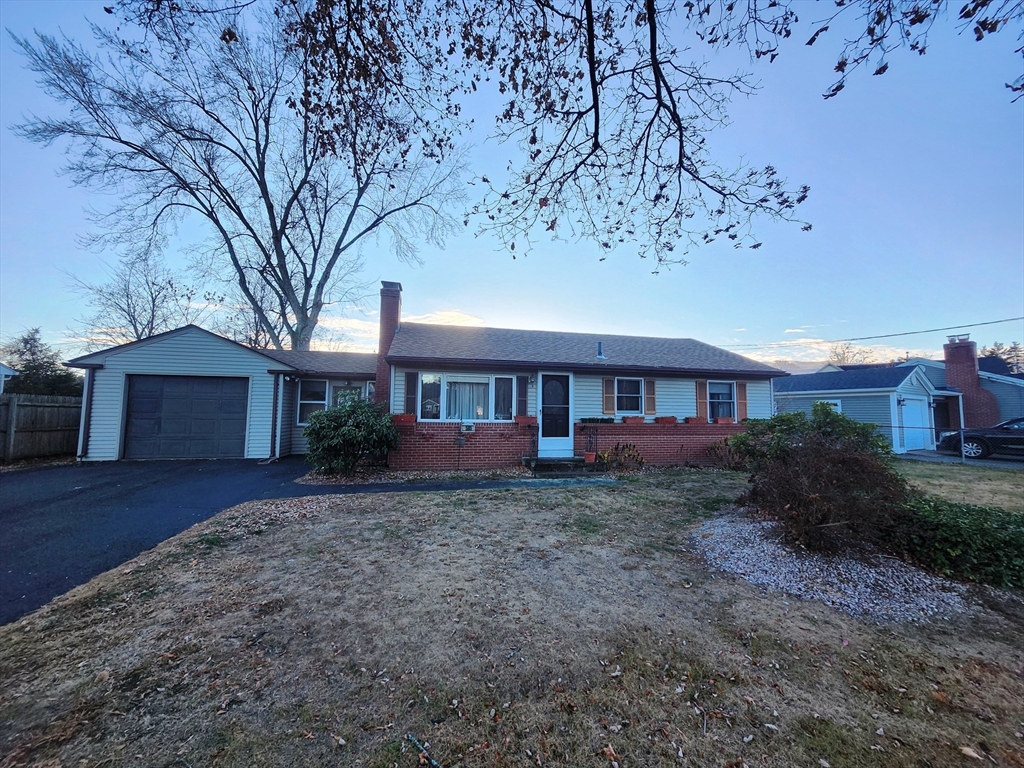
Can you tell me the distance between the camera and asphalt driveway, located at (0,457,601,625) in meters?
3.96

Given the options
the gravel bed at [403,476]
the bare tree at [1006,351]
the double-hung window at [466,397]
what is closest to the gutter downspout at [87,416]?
the gravel bed at [403,476]

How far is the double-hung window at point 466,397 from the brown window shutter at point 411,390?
6 centimetres

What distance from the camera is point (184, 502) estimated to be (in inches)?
266

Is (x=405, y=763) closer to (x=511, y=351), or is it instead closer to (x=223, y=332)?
(x=511, y=351)

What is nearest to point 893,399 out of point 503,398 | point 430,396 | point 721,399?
point 721,399

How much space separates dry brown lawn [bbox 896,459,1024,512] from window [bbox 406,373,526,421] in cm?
888

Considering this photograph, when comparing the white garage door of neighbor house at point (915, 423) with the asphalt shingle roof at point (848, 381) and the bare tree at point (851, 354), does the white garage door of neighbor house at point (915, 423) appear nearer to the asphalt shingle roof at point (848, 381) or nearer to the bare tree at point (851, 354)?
the asphalt shingle roof at point (848, 381)

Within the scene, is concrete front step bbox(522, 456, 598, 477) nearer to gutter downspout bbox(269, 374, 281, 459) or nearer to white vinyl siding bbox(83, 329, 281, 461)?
gutter downspout bbox(269, 374, 281, 459)

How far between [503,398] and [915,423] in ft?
66.4

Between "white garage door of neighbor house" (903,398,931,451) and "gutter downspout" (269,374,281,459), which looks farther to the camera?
"white garage door of neighbor house" (903,398,931,451)

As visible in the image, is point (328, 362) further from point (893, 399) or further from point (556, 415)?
point (893, 399)

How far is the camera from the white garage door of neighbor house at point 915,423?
17.5 meters

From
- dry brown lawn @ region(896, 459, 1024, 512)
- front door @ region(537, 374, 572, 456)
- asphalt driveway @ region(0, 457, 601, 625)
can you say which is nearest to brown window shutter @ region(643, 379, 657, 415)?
front door @ region(537, 374, 572, 456)

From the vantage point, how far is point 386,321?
12.0m
